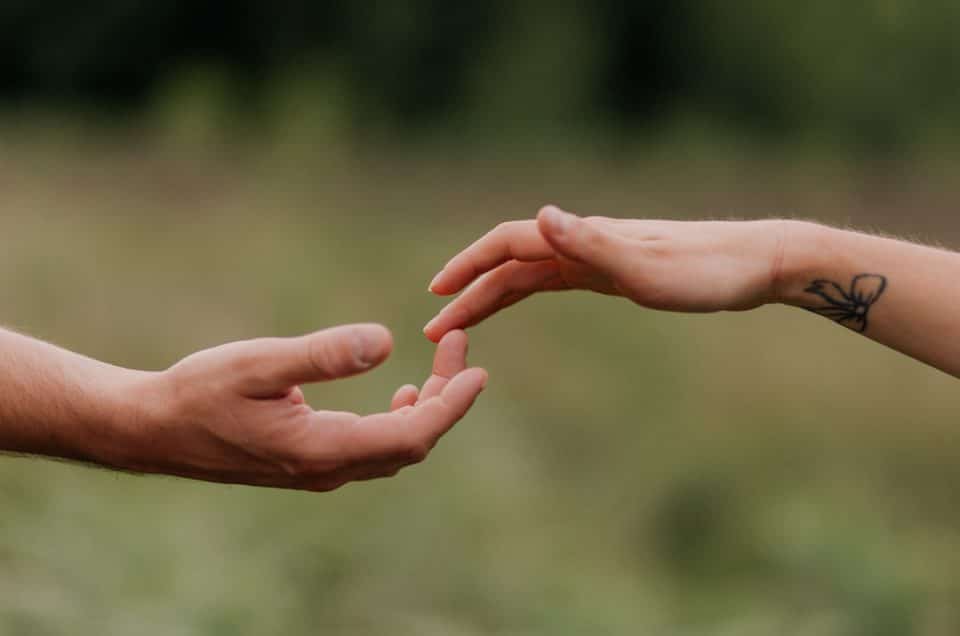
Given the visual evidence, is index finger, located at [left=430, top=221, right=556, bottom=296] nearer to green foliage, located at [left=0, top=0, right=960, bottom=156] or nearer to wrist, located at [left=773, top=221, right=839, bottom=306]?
wrist, located at [left=773, top=221, right=839, bottom=306]

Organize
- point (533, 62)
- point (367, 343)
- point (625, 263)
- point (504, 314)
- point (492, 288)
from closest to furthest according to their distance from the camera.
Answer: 1. point (367, 343)
2. point (625, 263)
3. point (492, 288)
4. point (504, 314)
5. point (533, 62)

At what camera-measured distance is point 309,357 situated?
2.28 meters

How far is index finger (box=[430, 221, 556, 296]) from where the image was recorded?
260 centimetres

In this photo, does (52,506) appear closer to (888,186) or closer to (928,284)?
(928,284)

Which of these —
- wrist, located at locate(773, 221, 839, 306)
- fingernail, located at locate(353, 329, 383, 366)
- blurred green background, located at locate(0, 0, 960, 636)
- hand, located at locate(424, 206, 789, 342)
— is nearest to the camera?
fingernail, located at locate(353, 329, 383, 366)

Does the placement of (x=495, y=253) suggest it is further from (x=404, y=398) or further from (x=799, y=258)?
(x=799, y=258)

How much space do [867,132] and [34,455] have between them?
A: 12.7 m

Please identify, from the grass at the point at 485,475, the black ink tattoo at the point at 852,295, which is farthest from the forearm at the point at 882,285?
the grass at the point at 485,475

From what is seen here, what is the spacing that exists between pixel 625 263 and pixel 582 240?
0.30 ft

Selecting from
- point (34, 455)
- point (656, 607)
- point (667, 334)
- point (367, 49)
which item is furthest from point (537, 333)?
point (367, 49)

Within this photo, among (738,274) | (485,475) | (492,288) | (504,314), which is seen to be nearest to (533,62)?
(504,314)

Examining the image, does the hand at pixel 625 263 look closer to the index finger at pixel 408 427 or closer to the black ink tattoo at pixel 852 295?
the black ink tattoo at pixel 852 295

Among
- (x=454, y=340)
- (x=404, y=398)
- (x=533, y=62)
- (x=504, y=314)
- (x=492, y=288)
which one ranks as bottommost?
(x=404, y=398)

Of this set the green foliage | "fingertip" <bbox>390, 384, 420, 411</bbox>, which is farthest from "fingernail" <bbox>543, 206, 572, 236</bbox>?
the green foliage
